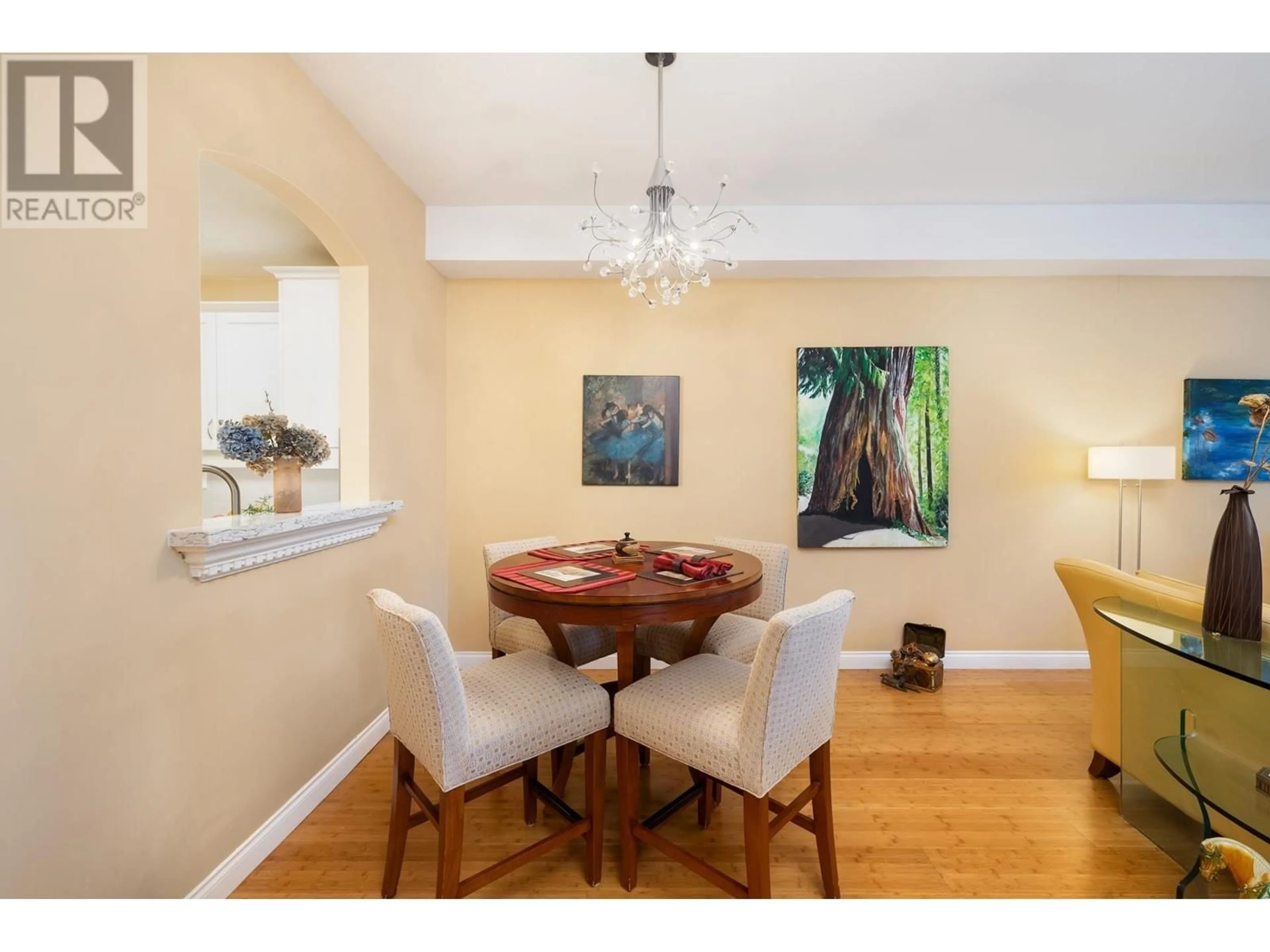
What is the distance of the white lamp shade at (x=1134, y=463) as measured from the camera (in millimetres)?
2846

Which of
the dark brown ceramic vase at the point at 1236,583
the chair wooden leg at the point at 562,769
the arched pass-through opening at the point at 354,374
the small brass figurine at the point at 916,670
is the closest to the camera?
the dark brown ceramic vase at the point at 1236,583

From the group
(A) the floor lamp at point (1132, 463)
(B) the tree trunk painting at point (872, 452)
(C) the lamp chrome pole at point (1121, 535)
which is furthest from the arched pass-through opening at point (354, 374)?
(C) the lamp chrome pole at point (1121, 535)

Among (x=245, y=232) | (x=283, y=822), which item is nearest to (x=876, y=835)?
(x=283, y=822)

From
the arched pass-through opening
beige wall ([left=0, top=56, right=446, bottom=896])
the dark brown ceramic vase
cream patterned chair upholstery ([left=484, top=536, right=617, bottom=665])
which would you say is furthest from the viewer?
the arched pass-through opening

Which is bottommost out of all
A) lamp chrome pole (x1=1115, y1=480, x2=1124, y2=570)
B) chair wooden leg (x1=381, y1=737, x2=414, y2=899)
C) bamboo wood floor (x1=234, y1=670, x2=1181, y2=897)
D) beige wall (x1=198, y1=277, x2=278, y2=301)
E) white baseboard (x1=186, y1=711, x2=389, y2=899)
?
bamboo wood floor (x1=234, y1=670, x2=1181, y2=897)

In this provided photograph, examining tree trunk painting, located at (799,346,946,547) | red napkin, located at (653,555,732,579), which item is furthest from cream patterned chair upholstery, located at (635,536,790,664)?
tree trunk painting, located at (799,346,946,547)

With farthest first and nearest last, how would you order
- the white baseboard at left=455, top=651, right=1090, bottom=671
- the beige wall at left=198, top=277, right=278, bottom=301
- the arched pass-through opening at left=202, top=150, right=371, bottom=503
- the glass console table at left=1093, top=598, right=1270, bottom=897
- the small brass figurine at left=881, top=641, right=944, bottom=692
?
the beige wall at left=198, top=277, right=278, bottom=301 → the white baseboard at left=455, top=651, right=1090, bottom=671 → the small brass figurine at left=881, top=641, right=944, bottom=692 → the arched pass-through opening at left=202, top=150, right=371, bottom=503 → the glass console table at left=1093, top=598, right=1270, bottom=897

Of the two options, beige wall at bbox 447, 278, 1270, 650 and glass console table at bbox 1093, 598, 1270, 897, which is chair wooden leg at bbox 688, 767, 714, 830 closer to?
glass console table at bbox 1093, 598, 1270, 897

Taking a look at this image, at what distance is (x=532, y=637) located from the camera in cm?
209

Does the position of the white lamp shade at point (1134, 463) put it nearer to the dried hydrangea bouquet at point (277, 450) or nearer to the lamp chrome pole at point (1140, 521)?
the lamp chrome pole at point (1140, 521)

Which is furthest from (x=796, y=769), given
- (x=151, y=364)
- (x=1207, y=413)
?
(x=1207, y=413)

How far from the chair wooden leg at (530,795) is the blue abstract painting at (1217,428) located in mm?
4131

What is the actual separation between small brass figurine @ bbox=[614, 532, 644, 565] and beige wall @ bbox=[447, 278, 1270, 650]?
1.19m

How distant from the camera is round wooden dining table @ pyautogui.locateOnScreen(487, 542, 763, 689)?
59.1 inches
